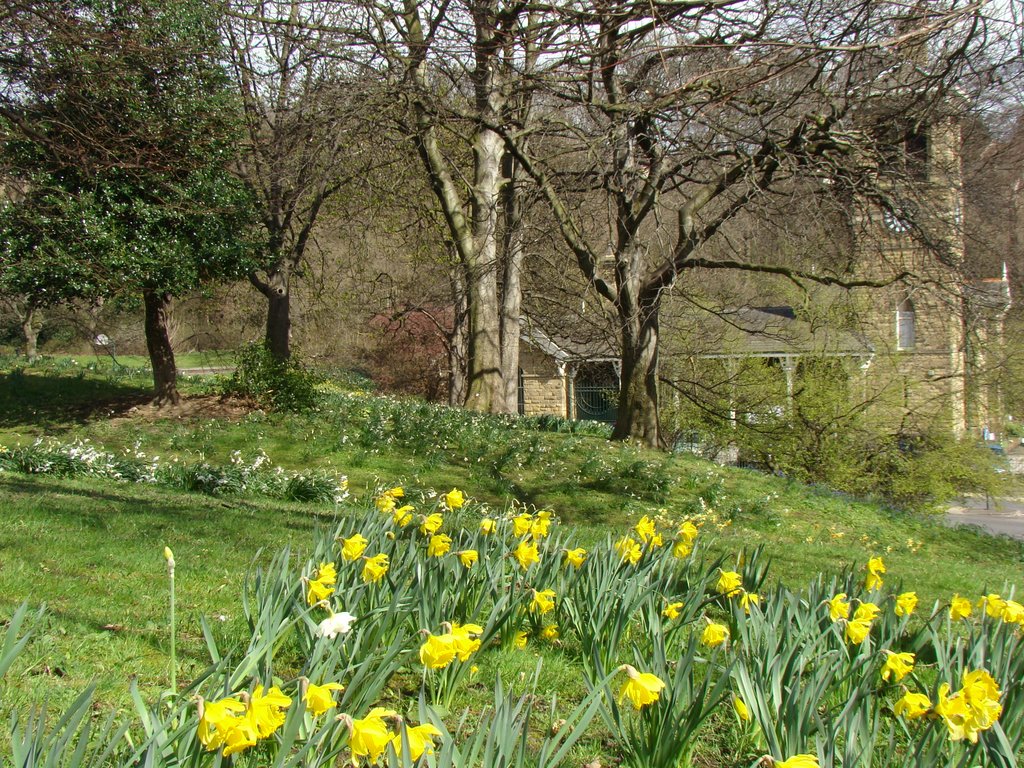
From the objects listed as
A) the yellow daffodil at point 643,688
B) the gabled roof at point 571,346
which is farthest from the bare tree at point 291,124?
the yellow daffodil at point 643,688

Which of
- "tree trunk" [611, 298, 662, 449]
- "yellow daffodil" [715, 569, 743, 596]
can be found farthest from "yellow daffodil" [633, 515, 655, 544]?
"tree trunk" [611, 298, 662, 449]

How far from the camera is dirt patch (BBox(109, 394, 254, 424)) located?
44.4 feet

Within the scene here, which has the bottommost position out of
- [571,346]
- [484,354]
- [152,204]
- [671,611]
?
[671,611]

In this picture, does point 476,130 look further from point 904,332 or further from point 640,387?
point 904,332

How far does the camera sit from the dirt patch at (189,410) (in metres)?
13.5

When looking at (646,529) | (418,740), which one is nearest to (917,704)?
(418,740)

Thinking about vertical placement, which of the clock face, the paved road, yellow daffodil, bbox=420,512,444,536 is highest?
the clock face

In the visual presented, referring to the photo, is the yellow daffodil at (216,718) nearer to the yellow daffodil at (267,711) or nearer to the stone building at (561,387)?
the yellow daffodil at (267,711)

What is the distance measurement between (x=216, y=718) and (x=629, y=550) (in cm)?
262

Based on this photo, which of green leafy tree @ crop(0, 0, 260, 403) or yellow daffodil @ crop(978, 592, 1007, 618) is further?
green leafy tree @ crop(0, 0, 260, 403)

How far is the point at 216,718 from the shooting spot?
1.72 meters

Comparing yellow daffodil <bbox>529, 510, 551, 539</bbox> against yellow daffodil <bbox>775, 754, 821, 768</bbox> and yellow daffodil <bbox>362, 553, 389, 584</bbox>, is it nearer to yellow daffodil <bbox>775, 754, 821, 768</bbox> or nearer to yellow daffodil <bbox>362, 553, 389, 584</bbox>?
yellow daffodil <bbox>362, 553, 389, 584</bbox>

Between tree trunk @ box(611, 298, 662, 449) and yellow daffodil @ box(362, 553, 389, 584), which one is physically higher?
tree trunk @ box(611, 298, 662, 449)

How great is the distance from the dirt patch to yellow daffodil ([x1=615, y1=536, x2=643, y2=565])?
10419mm
